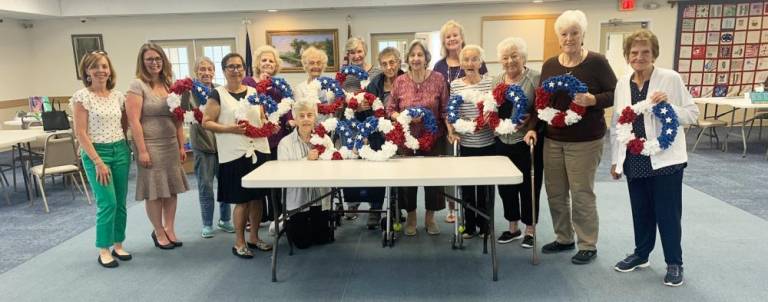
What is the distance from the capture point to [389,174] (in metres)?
2.91

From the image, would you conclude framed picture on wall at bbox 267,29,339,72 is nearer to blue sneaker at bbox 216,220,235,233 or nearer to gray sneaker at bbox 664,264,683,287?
blue sneaker at bbox 216,220,235,233

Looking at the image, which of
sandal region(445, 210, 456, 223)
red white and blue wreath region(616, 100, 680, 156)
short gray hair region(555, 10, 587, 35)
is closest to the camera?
red white and blue wreath region(616, 100, 680, 156)

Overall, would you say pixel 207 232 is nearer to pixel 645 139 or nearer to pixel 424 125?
pixel 424 125

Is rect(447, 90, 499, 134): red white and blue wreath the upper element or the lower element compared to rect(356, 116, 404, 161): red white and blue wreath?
upper

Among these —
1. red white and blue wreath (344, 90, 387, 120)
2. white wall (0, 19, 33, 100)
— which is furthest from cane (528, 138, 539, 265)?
white wall (0, 19, 33, 100)

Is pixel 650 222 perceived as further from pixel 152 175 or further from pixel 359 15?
pixel 359 15

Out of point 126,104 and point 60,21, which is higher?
point 60,21

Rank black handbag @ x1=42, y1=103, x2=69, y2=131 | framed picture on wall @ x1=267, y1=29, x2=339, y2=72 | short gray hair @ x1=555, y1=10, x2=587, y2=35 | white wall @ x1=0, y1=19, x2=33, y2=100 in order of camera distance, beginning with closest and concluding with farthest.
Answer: short gray hair @ x1=555, y1=10, x2=587, y2=35 < black handbag @ x1=42, y1=103, x2=69, y2=131 < white wall @ x1=0, y1=19, x2=33, y2=100 < framed picture on wall @ x1=267, y1=29, x2=339, y2=72

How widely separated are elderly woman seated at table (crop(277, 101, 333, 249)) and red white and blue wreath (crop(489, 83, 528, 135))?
1.31 metres

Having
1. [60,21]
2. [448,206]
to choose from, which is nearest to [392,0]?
[448,206]

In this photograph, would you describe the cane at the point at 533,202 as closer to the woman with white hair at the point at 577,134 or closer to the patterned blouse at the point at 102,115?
the woman with white hair at the point at 577,134

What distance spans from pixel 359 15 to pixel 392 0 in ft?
2.89

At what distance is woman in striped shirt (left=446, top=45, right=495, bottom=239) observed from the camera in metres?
3.44

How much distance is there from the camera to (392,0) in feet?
30.0
